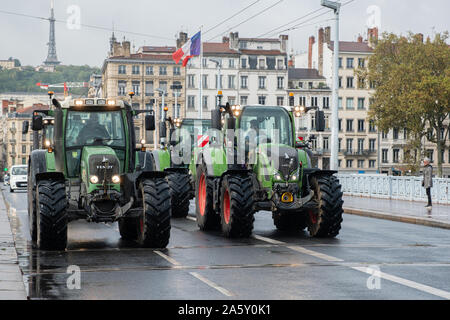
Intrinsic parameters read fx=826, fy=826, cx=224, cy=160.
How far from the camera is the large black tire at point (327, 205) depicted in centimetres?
1678

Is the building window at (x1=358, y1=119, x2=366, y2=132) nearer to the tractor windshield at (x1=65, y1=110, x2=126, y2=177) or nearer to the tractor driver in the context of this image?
the tractor windshield at (x1=65, y1=110, x2=126, y2=177)

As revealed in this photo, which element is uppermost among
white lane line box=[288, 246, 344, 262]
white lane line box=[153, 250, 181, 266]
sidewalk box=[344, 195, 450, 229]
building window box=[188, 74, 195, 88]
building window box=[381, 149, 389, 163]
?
building window box=[188, 74, 195, 88]

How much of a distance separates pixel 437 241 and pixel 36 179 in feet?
26.9

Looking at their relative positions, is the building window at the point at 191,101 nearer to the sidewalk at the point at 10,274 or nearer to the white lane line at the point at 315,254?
the sidewalk at the point at 10,274

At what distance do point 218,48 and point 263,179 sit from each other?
9990 cm

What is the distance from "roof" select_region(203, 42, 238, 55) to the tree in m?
45.7

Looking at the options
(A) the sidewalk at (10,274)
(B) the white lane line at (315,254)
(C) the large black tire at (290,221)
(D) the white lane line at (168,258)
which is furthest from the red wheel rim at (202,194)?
(D) the white lane line at (168,258)

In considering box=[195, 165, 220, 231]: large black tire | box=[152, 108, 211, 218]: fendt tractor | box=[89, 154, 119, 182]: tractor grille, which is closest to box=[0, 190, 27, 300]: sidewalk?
box=[89, 154, 119, 182]: tractor grille

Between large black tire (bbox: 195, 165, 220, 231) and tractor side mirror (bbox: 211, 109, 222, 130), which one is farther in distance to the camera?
large black tire (bbox: 195, 165, 220, 231)

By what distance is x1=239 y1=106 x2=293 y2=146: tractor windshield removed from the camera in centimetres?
1819

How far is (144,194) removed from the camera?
14508 mm

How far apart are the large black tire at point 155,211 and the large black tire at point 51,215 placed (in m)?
1.40

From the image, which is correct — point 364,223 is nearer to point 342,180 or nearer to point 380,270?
point 380,270
